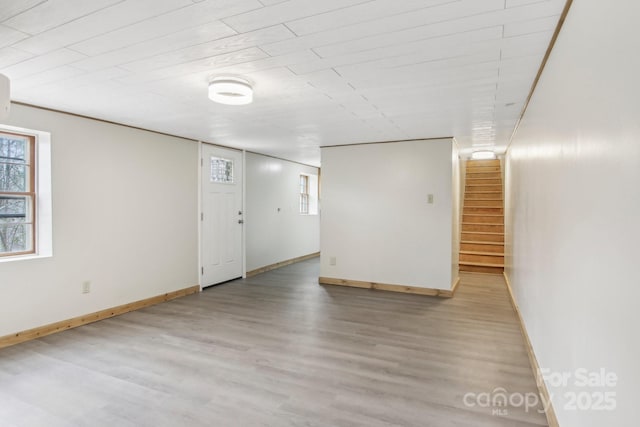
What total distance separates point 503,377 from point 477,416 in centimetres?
63

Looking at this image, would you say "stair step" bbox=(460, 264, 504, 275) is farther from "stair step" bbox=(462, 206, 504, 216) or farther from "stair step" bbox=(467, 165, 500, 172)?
"stair step" bbox=(467, 165, 500, 172)

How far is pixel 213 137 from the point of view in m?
5.07

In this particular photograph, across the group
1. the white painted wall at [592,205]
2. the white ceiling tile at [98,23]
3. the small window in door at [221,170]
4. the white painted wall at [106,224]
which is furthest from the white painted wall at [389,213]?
the white ceiling tile at [98,23]

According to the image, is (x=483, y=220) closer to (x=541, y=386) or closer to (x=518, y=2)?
(x=541, y=386)

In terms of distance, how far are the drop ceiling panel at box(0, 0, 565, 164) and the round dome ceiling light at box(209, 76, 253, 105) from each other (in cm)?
8

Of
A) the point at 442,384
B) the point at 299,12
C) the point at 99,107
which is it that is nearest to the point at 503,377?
the point at 442,384

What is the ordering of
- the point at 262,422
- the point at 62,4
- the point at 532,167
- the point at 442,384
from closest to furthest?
the point at 62,4 → the point at 262,422 → the point at 442,384 → the point at 532,167

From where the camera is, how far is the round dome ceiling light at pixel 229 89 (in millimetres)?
2635

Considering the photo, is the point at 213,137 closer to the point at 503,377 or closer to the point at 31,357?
the point at 31,357

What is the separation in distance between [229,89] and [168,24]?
0.79 metres

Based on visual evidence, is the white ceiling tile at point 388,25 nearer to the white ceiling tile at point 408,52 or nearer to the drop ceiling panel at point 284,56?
the drop ceiling panel at point 284,56

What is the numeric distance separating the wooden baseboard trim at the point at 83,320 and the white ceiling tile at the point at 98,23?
8.53 ft

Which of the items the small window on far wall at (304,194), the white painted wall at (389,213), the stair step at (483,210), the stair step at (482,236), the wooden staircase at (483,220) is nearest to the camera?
the white painted wall at (389,213)

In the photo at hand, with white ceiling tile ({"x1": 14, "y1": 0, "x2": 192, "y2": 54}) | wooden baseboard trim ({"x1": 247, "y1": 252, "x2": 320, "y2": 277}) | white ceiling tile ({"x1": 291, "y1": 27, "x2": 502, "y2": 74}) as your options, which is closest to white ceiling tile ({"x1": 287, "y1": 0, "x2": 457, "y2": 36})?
white ceiling tile ({"x1": 291, "y1": 27, "x2": 502, "y2": 74})
